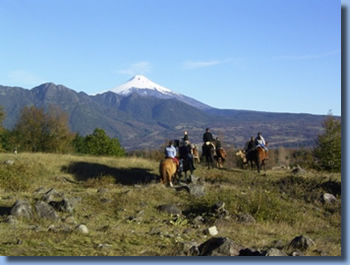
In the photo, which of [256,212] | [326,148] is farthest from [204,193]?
[326,148]

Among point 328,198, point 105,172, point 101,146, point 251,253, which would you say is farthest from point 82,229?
point 101,146

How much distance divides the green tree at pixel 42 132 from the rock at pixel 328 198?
3465 centimetres

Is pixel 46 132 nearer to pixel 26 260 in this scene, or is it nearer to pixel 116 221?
pixel 116 221

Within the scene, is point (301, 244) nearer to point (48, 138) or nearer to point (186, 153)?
point (186, 153)

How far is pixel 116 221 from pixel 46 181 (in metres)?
10.9

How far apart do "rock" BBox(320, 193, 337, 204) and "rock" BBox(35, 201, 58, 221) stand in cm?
895

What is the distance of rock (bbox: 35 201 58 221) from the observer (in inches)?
451

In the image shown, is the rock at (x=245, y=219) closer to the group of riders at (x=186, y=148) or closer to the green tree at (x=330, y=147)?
the group of riders at (x=186, y=148)

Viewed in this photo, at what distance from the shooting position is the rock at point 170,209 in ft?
43.4

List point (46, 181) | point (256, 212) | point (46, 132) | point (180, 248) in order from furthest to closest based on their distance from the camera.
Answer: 1. point (46, 132)
2. point (46, 181)
3. point (256, 212)
4. point (180, 248)

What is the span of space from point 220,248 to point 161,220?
4.85 metres

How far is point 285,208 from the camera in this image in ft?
44.8

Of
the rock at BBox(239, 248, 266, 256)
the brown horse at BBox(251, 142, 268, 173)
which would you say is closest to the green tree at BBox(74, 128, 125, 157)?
the brown horse at BBox(251, 142, 268, 173)

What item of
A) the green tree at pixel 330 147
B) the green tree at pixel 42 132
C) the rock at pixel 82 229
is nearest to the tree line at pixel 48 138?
the green tree at pixel 42 132
